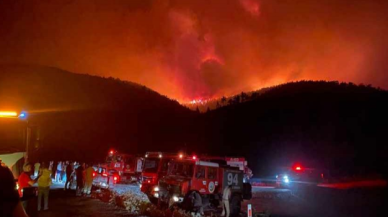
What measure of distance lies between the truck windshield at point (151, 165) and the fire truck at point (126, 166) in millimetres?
7182

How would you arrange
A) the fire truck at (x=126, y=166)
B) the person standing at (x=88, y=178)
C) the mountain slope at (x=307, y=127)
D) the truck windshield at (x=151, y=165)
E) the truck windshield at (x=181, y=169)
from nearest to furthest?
1. the truck windshield at (x=181, y=169)
2. the person standing at (x=88, y=178)
3. the truck windshield at (x=151, y=165)
4. the fire truck at (x=126, y=166)
5. the mountain slope at (x=307, y=127)

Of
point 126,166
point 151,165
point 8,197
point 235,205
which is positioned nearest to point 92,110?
point 126,166

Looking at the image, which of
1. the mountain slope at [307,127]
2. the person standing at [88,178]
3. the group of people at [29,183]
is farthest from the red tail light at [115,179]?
the mountain slope at [307,127]

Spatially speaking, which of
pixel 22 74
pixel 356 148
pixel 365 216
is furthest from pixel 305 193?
pixel 22 74

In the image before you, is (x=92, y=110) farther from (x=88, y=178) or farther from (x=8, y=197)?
(x=8, y=197)

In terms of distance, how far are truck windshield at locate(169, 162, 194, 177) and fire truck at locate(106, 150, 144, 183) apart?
12.8 m

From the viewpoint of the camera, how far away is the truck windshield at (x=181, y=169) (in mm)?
17031

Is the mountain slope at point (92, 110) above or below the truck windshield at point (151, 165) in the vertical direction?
above

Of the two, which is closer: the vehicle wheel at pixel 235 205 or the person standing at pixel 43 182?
the person standing at pixel 43 182

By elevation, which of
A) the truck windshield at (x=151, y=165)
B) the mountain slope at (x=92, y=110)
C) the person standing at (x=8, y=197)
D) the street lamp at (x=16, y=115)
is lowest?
the truck windshield at (x=151, y=165)

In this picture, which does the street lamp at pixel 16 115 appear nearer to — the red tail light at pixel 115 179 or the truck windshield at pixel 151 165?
the truck windshield at pixel 151 165

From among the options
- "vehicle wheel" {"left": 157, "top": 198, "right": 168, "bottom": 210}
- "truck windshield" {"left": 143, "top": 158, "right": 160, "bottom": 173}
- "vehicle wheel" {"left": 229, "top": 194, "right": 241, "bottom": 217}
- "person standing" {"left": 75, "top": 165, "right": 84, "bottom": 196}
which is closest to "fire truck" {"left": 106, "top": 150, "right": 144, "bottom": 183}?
"truck windshield" {"left": 143, "top": 158, "right": 160, "bottom": 173}

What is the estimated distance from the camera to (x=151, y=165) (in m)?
22.7

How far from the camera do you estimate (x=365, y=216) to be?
2097cm
